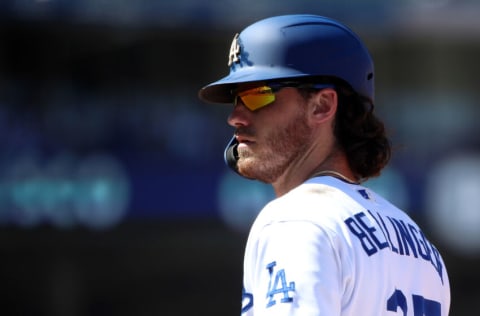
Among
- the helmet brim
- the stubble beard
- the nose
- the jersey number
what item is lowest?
the jersey number

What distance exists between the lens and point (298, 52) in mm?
2336

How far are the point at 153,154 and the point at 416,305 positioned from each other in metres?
9.71

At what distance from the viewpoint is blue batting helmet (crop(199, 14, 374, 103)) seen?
92.1 inches

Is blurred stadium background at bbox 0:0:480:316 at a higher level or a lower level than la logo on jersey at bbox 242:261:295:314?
lower

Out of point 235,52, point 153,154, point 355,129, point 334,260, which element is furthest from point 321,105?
point 153,154

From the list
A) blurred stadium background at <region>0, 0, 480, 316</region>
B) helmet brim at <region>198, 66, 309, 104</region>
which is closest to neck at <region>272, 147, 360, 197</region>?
helmet brim at <region>198, 66, 309, 104</region>

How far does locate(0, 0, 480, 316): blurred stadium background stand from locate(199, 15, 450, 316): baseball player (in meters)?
8.57

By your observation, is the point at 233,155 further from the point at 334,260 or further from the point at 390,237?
the point at 334,260

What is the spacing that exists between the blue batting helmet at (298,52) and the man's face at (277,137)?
7 cm

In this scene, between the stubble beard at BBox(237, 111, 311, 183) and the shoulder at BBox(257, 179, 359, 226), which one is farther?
the stubble beard at BBox(237, 111, 311, 183)

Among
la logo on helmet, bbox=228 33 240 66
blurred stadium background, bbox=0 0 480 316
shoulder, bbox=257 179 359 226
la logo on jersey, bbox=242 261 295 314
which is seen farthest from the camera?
blurred stadium background, bbox=0 0 480 316

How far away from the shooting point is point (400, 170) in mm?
11797

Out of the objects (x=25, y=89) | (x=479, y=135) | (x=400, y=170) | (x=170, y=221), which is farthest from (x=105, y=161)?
(x=479, y=135)

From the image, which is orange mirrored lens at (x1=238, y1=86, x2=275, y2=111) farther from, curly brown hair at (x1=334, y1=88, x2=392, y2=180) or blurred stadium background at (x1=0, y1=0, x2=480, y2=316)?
blurred stadium background at (x1=0, y1=0, x2=480, y2=316)
